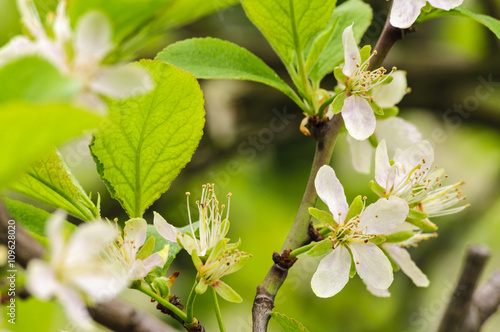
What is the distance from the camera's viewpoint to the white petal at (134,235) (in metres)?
0.61

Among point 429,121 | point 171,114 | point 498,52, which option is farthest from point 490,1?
point 171,114

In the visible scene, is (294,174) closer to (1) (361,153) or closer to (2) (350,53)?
(1) (361,153)

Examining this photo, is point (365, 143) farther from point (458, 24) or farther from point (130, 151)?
point (458, 24)

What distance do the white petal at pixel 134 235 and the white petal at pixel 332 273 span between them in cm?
18

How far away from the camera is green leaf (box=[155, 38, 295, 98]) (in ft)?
2.36

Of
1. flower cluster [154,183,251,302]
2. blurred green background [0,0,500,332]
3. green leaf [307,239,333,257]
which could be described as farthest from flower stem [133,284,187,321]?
blurred green background [0,0,500,332]

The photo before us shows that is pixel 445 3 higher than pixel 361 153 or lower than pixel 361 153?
higher

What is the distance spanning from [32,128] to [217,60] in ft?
1.48

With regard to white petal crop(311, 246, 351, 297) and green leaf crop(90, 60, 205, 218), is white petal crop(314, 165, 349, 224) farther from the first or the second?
green leaf crop(90, 60, 205, 218)

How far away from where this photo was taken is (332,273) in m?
0.66

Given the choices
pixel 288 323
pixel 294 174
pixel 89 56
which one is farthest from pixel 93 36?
pixel 294 174

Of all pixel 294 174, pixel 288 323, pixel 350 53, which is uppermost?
→ pixel 350 53

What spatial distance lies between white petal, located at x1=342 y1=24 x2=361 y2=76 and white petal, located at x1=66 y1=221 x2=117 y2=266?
41cm

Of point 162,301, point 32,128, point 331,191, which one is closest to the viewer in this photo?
point 32,128
